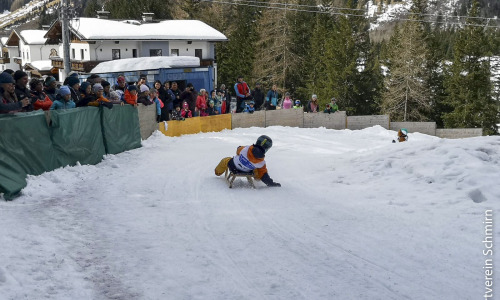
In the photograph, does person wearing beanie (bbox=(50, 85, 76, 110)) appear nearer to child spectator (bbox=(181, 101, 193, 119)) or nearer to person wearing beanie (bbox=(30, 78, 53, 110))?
person wearing beanie (bbox=(30, 78, 53, 110))

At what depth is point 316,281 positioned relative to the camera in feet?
15.7

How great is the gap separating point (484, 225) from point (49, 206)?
668 cm

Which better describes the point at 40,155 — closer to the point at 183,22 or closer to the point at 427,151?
the point at 427,151

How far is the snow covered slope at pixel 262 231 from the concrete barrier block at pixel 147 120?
3989 mm

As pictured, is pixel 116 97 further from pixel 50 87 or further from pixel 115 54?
pixel 115 54

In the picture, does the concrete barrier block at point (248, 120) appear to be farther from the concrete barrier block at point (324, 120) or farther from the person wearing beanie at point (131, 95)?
the person wearing beanie at point (131, 95)

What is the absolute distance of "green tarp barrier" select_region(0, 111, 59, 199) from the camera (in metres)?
7.47

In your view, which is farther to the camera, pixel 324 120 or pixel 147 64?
pixel 147 64

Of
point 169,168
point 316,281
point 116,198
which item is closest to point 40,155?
point 116,198

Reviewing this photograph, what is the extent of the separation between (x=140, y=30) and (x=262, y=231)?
39038 millimetres

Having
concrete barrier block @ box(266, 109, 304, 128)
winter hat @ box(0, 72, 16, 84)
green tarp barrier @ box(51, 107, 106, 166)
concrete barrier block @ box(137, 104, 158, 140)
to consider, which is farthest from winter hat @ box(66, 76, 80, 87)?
concrete barrier block @ box(266, 109, 304, 128)

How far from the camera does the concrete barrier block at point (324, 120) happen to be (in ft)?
75.9

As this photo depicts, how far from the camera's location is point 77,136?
10133mm

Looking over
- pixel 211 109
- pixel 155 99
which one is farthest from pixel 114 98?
pixel 211 109
